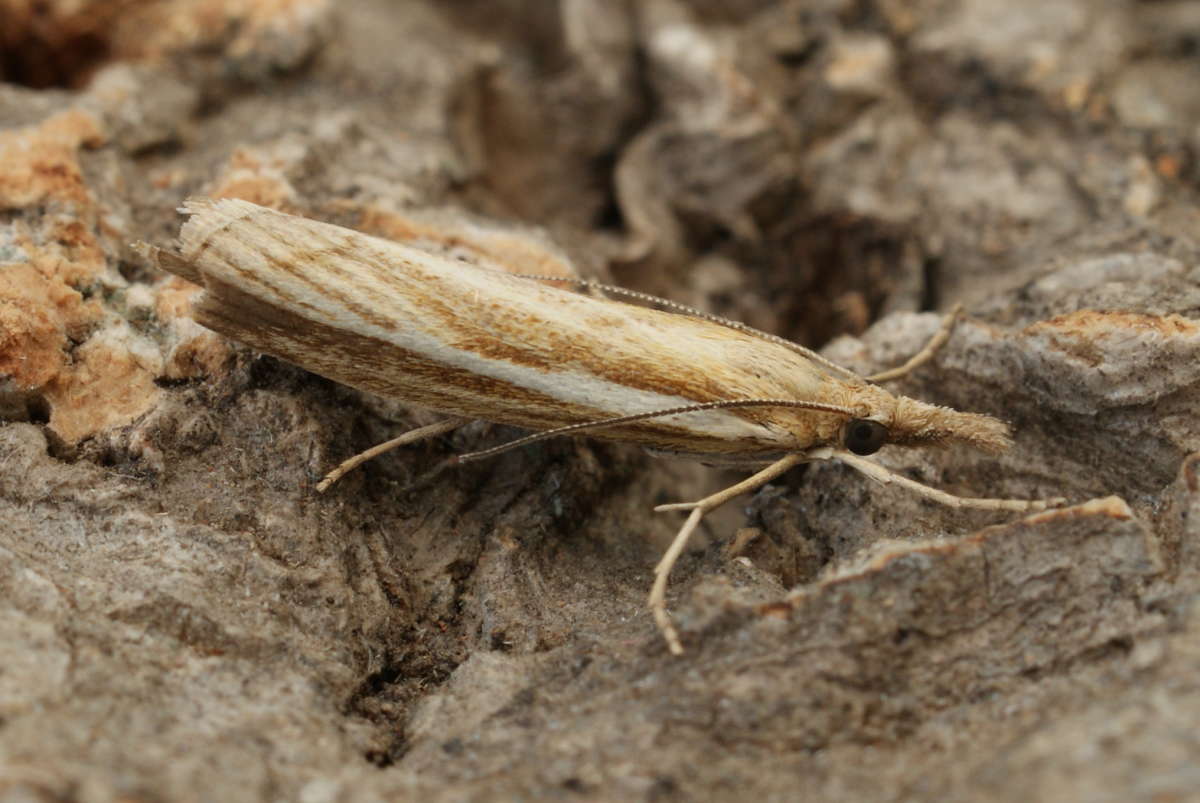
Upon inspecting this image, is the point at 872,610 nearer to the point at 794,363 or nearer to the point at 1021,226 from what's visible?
the point at 794,363

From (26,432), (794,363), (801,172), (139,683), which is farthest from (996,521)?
(26,432)

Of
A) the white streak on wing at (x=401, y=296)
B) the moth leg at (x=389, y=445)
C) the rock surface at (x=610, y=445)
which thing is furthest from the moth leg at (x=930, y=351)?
the moth leg at (x=389, y=445)

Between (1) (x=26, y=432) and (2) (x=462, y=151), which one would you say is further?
(2) (x=462, y=151)

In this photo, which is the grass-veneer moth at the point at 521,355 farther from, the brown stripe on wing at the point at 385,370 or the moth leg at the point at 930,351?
the moth leg at the point at 930,351

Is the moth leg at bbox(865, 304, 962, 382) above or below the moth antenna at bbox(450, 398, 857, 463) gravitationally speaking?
above

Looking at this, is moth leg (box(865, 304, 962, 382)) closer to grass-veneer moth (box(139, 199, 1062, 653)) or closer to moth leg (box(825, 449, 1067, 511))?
grass-veneer moth (box(139, 199, 1062, 653))

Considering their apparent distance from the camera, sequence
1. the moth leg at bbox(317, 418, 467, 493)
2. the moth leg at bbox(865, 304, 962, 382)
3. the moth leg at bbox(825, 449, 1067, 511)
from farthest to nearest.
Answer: the moth leg at bbox(865, 304, 962, 382) < the moth leg at bbox(317, 418, 467, 493) < the moth leg at bbox(825, 449, 1067, 511)

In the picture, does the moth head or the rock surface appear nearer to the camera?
the rock surface

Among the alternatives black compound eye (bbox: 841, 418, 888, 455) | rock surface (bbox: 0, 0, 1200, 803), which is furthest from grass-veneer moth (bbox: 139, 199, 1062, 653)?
rock surface (bbox: 0, 0, 1200, 803)
